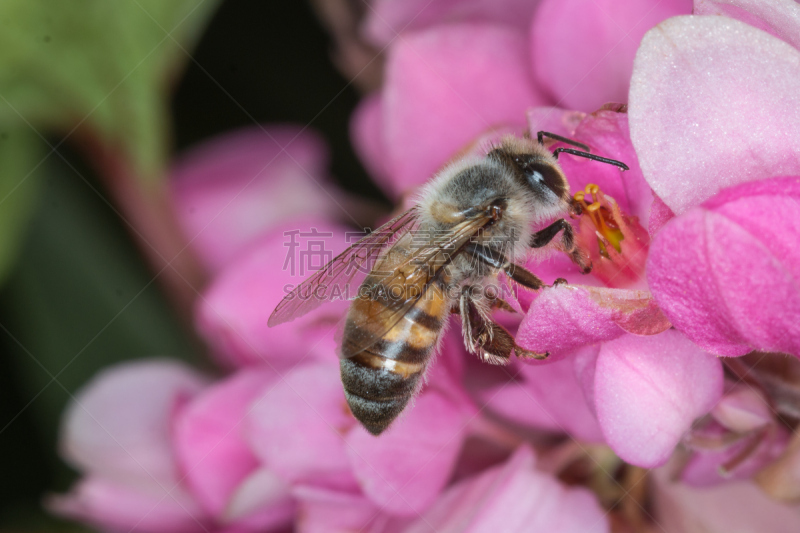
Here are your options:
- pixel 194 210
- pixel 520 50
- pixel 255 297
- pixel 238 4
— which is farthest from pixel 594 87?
pixel 238 4

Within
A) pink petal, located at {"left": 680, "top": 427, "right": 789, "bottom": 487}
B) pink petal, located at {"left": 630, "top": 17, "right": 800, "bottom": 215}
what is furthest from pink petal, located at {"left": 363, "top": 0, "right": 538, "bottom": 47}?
pink petal, located at {"left": 680, "top": 427, "right": 789, "bottom": 487}

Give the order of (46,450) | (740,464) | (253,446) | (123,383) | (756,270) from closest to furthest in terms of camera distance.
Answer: (756,270) → (740,464) → (253,446) → (123,383) → (46,450)

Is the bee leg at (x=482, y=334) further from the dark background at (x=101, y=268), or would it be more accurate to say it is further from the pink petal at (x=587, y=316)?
the dark background at (x=101, y=268)

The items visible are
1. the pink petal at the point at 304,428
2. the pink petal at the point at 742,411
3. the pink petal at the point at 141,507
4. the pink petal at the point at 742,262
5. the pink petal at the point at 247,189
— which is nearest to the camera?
the pink petal at the point at 742,262

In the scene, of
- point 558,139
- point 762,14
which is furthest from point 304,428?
point 762,14

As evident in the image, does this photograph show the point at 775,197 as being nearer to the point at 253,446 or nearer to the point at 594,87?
the point at 594,87

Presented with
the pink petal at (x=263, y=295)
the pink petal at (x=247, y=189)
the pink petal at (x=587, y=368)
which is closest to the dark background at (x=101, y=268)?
the pink petal at (x=247, y=189)
